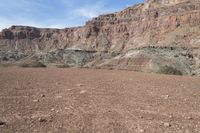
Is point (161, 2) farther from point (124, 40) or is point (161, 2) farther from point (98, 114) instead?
point (98, 114)

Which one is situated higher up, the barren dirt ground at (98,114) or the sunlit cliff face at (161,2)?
the sunlit cliff face at (161,2)

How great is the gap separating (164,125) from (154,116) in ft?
2.97

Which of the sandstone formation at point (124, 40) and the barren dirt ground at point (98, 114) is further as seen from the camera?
the sandstone formation at point (124, 40)

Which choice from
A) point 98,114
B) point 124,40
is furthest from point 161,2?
point 98,114

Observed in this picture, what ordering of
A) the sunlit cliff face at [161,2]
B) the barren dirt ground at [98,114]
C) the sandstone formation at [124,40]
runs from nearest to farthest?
the barren dirt ground at [98,114]
the sandstone formation at [124,40]
the sunlit cliff face at [161,2]

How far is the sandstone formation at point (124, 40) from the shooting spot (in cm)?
5709

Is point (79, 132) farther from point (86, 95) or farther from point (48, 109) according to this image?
point (86, 95)

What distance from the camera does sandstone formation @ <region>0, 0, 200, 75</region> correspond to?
57.1 meters

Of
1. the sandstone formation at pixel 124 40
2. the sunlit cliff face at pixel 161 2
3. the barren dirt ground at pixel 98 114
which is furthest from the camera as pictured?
the sunlit cliff face at pixel 161 2

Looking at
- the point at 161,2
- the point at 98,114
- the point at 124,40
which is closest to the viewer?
the point at 98,114

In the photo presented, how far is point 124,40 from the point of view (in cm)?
12475

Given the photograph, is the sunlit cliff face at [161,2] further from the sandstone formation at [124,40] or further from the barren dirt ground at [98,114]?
the barren dirt ground at [98,114]

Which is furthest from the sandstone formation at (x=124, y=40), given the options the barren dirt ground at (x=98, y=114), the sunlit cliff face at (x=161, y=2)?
the barren dirt ground at (x=98, y=114)

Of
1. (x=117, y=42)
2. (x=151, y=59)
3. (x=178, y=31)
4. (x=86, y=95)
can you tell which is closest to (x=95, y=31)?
(x=117, y=42)
